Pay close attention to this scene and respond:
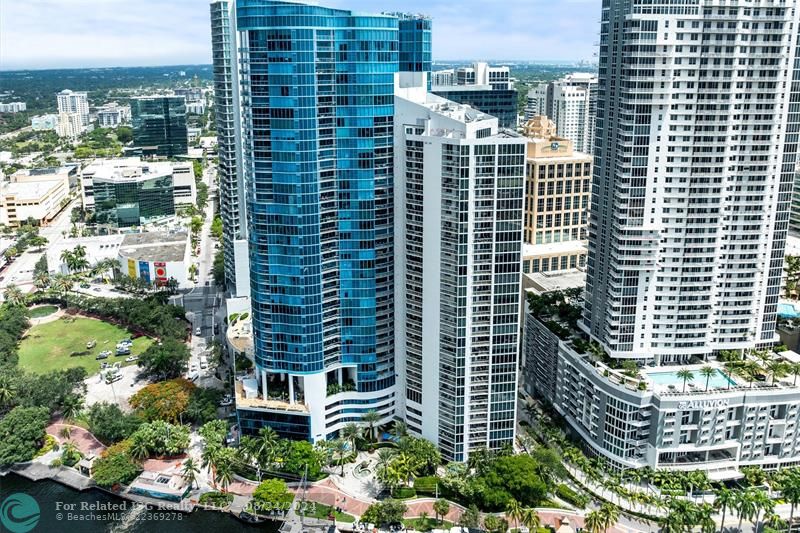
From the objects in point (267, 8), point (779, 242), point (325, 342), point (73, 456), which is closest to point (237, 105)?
point (267, 8)

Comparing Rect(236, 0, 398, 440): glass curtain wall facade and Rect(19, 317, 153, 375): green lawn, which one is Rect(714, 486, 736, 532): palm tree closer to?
Rect(236, 0, 398, 440): glass curtain wall facade

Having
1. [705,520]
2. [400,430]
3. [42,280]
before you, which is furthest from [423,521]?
[42,280]

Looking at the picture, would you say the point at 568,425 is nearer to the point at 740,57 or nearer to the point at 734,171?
the point at 734,171

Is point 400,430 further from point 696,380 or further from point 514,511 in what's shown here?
point 696,380

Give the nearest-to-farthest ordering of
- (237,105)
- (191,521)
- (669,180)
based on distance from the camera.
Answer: (191,521)
(669,180)
(237,105)

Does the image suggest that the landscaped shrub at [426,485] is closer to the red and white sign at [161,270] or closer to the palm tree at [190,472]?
the palm tree at [190,472]

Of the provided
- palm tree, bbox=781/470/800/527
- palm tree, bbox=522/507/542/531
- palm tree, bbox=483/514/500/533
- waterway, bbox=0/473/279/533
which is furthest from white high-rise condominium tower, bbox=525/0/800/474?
waterway, bbox=0/473/279/533
